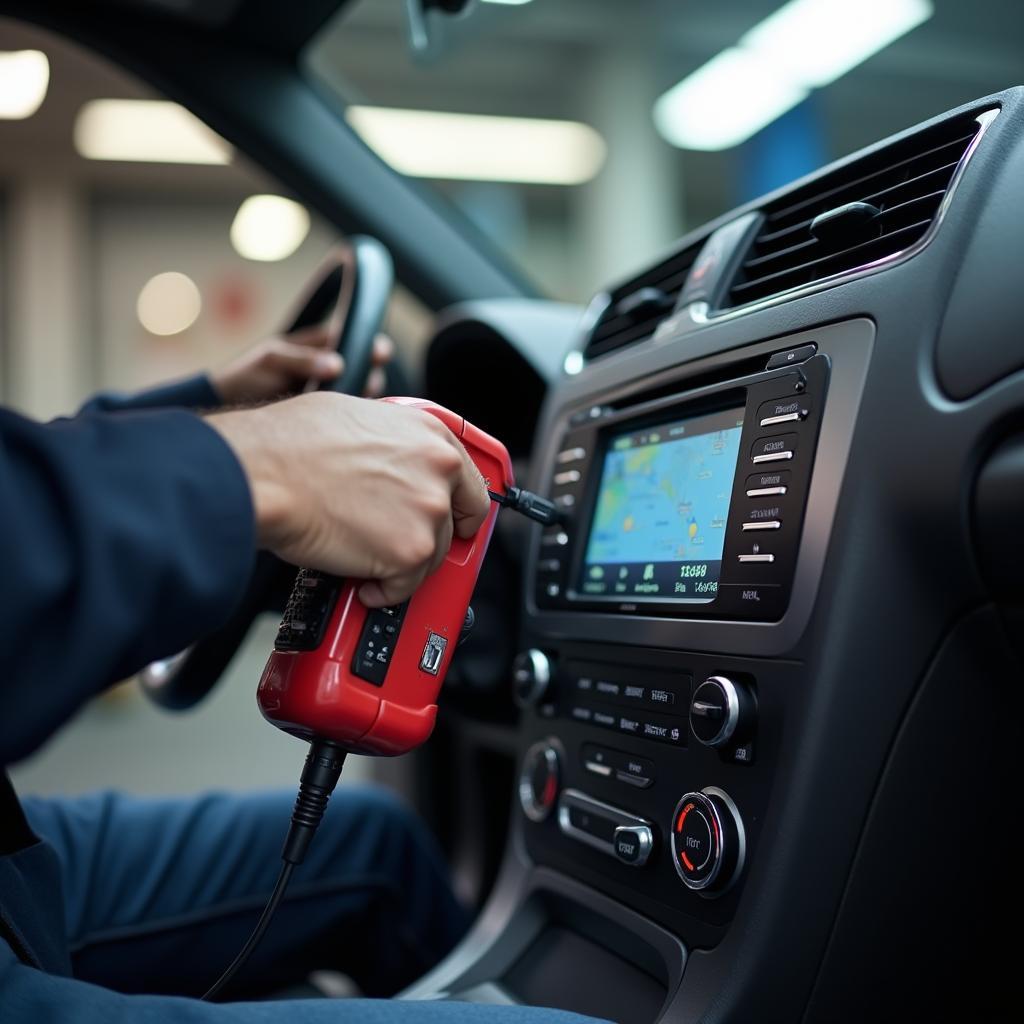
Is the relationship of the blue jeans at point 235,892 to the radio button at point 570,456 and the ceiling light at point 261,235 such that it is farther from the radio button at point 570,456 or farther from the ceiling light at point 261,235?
the ceiling light at point 261,235

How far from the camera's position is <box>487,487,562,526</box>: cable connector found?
2.28 feet

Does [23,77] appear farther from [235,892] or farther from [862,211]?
[862,211]

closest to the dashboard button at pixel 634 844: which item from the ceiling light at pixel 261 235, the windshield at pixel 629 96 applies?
the windshield at pixel 629 96

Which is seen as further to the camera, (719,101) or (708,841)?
(719,101)

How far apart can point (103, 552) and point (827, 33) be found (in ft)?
8.62

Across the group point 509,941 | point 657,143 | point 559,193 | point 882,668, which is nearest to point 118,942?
point 509,941

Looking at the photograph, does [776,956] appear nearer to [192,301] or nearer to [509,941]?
[509,941]

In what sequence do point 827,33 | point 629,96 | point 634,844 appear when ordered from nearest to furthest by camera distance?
1. point 634,844
2. point 827,33
3. point 629,96

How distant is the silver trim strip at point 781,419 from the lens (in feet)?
2.15

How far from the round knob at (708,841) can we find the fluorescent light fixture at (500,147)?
3589 millimetres

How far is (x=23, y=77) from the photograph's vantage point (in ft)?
4.81

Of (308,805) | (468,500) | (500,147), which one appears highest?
(500,147)

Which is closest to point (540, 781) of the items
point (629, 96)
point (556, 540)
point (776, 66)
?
point (556, 540)

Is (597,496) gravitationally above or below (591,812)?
above
